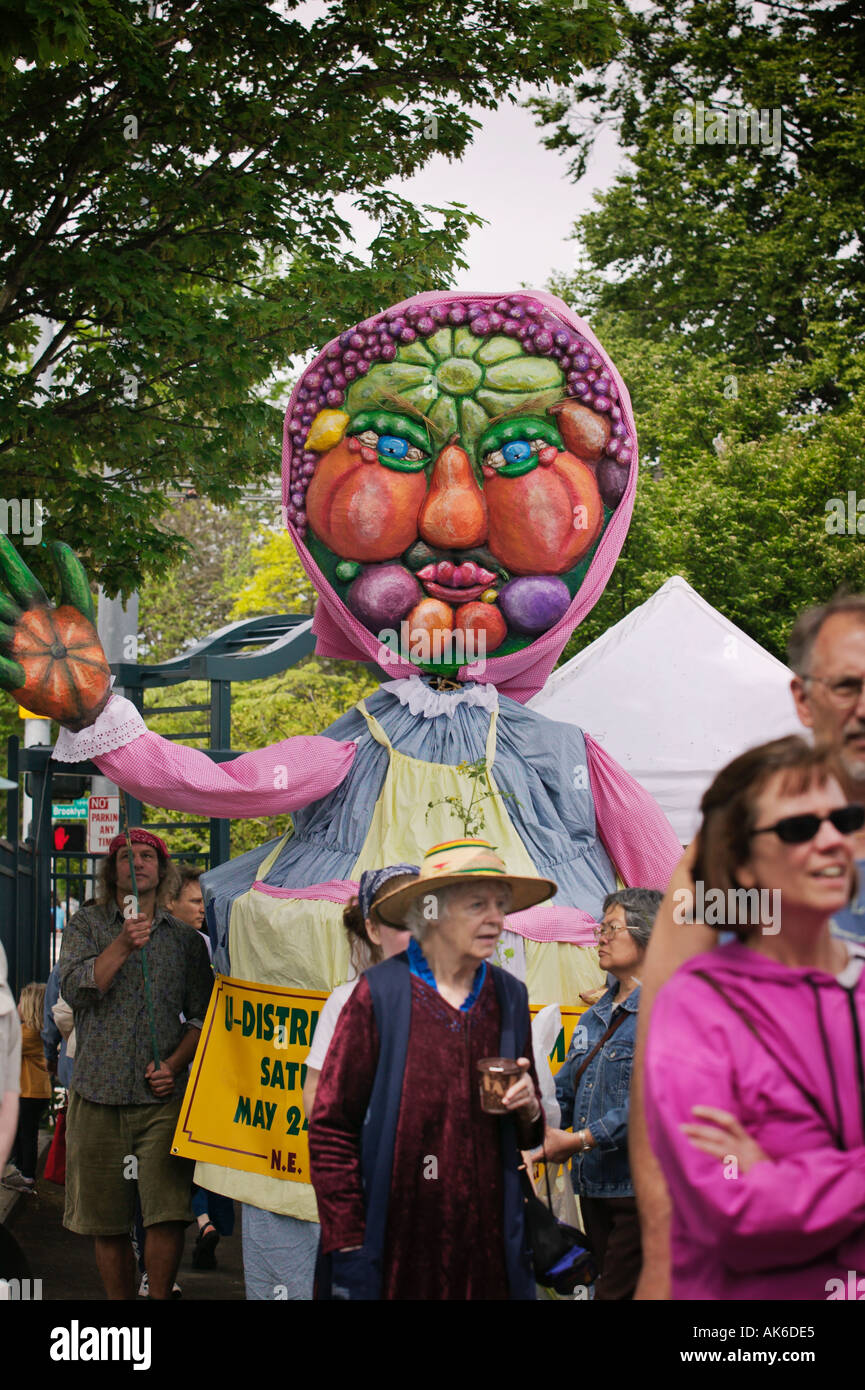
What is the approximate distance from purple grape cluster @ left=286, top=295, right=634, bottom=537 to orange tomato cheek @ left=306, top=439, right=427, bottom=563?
4.7 inches

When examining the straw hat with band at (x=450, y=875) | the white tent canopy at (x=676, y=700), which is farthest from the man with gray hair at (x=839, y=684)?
the white tent canopy at (x=676, y=700)

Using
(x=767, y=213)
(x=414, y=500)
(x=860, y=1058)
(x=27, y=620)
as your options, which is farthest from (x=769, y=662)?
(x=767, y=213)

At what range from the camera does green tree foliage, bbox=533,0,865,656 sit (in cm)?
1239

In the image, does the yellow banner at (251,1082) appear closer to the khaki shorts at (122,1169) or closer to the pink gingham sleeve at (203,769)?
the khaki shorts at (122,1169)

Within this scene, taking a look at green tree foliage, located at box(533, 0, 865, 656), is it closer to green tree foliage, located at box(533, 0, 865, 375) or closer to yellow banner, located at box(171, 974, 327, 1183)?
green tree foliage, located at box(533, 0, 865, 375)

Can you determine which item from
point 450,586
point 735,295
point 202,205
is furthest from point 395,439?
point 735,295

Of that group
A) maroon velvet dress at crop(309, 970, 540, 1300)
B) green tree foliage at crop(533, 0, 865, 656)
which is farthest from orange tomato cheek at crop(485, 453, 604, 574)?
green tree foliage at crop(533, 0, 865, 656)

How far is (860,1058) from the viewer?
2539 mm

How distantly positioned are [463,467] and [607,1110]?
2.05 meters

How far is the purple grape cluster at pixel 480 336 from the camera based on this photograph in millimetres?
4848

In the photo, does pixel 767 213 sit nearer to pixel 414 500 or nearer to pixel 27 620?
pixel 414 500

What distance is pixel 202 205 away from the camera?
7820mm

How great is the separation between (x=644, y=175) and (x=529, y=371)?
1316 centimetres

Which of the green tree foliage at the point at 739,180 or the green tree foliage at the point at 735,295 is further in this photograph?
the green tree foliage at the point at 739,180
